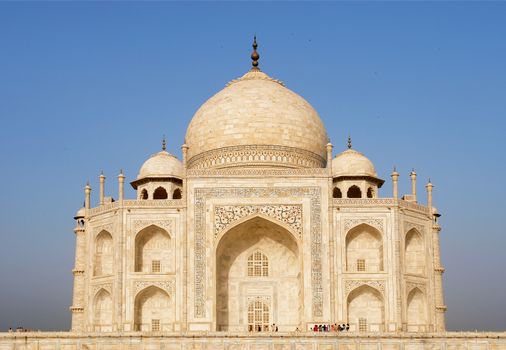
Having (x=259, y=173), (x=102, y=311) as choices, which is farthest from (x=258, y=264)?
(x=102, y=311)

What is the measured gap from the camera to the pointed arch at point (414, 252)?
1022 inches

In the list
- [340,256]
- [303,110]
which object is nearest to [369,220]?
[340,256]

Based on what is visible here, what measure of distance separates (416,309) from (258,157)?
707cm

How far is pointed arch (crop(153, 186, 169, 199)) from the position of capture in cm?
2819

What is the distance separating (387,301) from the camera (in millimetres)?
24547

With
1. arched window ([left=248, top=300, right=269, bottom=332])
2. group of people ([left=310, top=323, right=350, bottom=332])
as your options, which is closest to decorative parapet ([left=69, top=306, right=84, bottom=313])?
arched window ([left=248, top=300, right=269, bottom=332])

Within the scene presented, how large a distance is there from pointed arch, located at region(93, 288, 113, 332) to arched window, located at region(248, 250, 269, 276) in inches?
175

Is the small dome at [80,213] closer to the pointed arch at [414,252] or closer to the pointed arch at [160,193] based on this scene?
the pointed arch at [160,193]

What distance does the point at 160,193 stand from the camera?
2847 centimetres

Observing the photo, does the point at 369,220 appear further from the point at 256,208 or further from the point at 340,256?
the point at 256,208

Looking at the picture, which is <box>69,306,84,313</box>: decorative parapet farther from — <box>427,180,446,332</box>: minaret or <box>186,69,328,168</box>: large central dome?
<box>427,180,446,332</box>: minaret

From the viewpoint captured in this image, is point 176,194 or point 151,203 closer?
point 151,203

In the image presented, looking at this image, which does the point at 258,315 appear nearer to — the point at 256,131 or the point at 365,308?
the point at 365,308

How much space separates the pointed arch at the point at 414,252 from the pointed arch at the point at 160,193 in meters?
8.13
